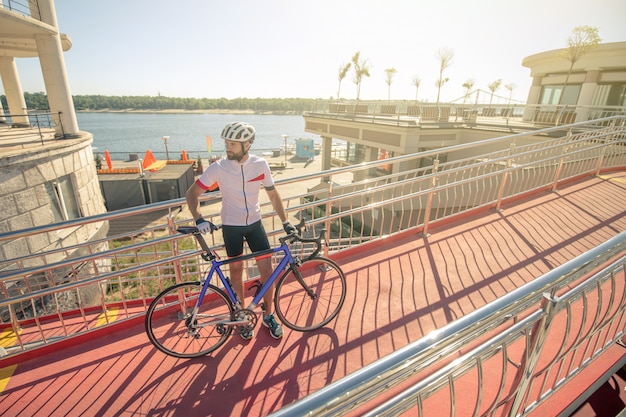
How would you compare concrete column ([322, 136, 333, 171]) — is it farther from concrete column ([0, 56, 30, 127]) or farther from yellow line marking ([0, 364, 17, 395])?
yellow line marking ([0, 364, 17, 395])

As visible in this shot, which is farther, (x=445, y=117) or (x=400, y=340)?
(x=445, y=117)

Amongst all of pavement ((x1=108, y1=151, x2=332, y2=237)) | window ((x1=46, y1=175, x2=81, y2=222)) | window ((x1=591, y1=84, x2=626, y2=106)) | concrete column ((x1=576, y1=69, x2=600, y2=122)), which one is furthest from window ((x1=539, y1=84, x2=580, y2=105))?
window ((x1=46, y1=175, x2=81, y2=222))

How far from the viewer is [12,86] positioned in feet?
59.0

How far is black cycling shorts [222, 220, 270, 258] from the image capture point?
3.04 metres

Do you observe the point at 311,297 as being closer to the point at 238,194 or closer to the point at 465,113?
the point at 238,194

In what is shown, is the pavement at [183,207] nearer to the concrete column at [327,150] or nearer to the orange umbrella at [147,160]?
the concrete column at [327,150]

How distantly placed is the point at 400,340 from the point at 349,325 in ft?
1.91

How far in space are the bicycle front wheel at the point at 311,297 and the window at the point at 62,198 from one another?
9753 mm

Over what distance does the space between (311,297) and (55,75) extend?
14088mm

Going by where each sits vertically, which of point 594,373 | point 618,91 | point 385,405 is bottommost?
point 594,373

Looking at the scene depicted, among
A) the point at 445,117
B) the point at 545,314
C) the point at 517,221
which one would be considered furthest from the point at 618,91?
the point at 545,314

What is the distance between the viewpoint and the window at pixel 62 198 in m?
9.75

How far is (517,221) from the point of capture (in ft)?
19.9

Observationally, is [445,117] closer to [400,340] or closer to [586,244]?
[586,244]
